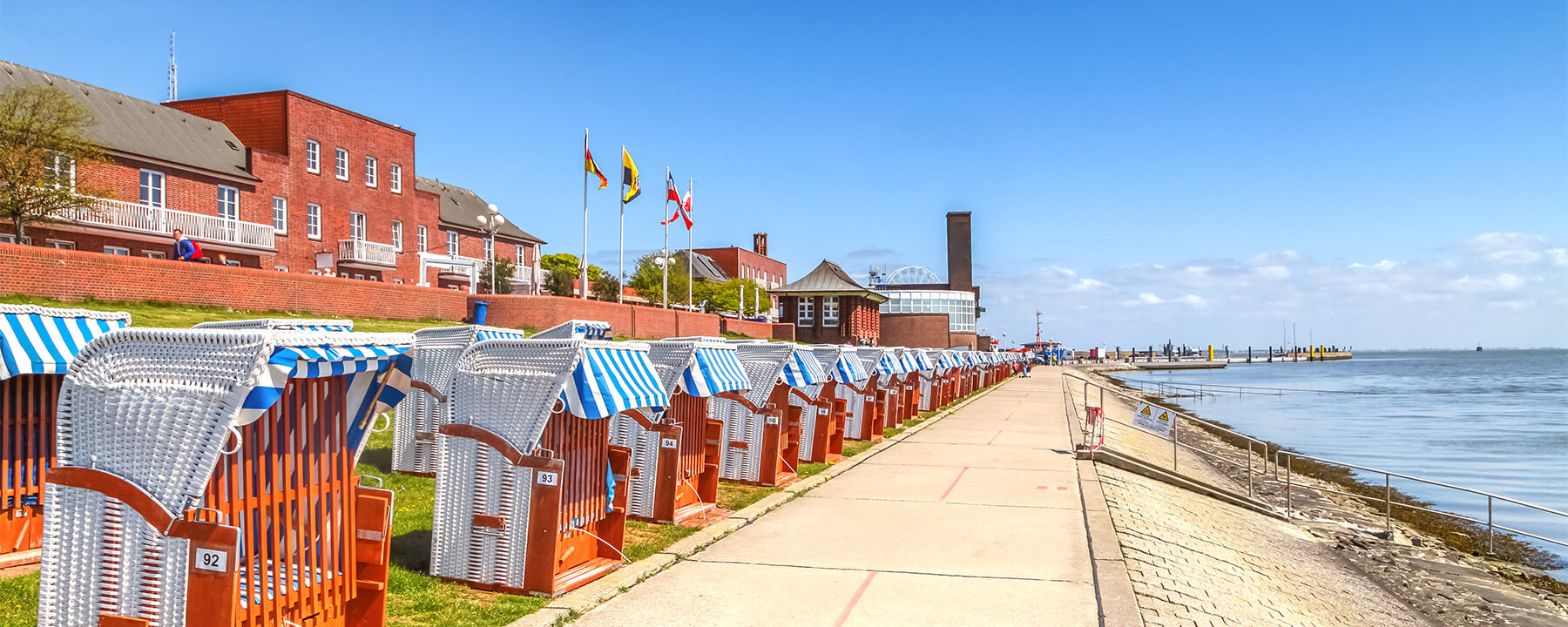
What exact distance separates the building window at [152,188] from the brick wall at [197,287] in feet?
32.2

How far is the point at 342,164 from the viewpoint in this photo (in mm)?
42000

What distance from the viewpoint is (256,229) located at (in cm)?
3672

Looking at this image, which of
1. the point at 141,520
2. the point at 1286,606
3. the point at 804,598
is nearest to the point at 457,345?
the point at 804,598

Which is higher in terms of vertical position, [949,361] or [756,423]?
[949,361]

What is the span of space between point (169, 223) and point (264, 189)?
4.82 meters

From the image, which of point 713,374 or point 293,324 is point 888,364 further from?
point 293,324

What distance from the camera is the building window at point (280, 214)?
3872cm

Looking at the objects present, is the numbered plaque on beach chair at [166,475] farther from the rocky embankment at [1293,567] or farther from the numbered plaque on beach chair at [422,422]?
the numbered plaque on beach chair at [422,422]

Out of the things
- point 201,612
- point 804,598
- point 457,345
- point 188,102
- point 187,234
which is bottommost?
point 804,598

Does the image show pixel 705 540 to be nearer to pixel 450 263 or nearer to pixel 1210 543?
pixel 1210 543

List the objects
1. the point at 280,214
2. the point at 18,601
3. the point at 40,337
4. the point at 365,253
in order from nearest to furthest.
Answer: the point at 18,601
the point at 40,337
the point at 280,214
the point at 365,253

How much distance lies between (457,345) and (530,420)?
346 centimetres

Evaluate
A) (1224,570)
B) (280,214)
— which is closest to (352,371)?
(1224,570)

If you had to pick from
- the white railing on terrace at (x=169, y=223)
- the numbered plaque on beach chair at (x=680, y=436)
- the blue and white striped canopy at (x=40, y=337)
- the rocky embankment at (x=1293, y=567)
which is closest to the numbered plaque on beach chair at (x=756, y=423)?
the numbered plaque on beach chair at (x=680, y=436)
